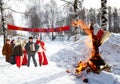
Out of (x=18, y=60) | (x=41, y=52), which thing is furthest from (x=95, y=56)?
(x=18, y=60)

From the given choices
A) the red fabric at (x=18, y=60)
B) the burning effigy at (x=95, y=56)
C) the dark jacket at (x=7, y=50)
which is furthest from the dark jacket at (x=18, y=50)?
the burning effigy at (x=95, y=56)

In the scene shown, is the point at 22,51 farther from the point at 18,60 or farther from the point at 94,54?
the point at 94,54

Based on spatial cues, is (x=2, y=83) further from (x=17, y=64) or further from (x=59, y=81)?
(x=17, y=64)

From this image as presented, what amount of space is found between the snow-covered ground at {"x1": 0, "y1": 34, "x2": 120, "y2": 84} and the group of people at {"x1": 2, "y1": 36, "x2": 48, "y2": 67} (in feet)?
1.24

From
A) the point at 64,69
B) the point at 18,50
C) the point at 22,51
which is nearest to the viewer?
the point at 64,69

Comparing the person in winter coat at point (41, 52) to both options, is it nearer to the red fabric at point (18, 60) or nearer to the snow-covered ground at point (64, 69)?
the snow-covered ground at point (64, 69)

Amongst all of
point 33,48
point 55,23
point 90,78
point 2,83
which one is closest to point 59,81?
point 90,78

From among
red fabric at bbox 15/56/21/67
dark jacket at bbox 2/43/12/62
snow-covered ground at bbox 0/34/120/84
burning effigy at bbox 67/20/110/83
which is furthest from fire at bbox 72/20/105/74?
dark jacket at bbox 2/43/12/62

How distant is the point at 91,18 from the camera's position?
91.8m

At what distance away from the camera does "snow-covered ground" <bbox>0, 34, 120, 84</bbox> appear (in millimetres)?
11867

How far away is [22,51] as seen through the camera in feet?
50.4

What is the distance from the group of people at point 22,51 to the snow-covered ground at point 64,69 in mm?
377

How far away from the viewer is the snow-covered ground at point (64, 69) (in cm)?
1187

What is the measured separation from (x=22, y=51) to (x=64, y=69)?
8.51ft
